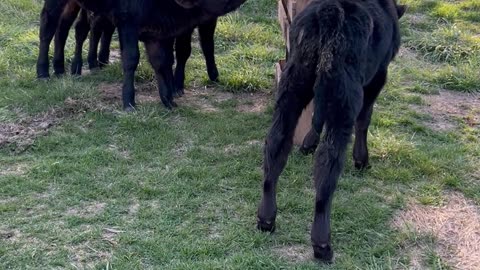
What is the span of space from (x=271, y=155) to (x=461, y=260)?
136 centimetres

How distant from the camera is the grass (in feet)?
15.2

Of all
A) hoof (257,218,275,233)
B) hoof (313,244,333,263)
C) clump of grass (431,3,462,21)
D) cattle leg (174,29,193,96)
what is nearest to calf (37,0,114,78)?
cattle leg (174,29,193,96)

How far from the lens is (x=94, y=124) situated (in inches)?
260

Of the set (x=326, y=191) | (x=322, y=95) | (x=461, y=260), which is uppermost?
(x=322, y=95)

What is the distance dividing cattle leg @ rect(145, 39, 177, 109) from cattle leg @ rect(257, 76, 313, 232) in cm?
252

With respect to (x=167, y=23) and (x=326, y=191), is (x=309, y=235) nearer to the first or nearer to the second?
(x=326, y=191)

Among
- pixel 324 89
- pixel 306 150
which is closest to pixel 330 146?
pixel 324 89

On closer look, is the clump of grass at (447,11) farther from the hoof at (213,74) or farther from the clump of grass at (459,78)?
the hoof at (213,74)

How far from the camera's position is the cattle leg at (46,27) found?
7.34 meters

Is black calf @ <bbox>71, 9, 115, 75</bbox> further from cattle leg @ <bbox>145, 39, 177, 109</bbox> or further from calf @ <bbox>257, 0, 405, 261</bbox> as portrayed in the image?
calf @ <bbox>257, 0, 405, 261</bbox>

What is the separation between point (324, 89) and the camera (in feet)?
14.4

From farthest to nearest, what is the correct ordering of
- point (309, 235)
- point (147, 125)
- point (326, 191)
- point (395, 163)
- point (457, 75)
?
point (457, 75), point (147, 125), point (395, 163), point (309, 235), point (326, 191)

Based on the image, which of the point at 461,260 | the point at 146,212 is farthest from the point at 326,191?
the point at 146,212

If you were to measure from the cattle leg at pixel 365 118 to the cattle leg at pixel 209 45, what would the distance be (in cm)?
237
